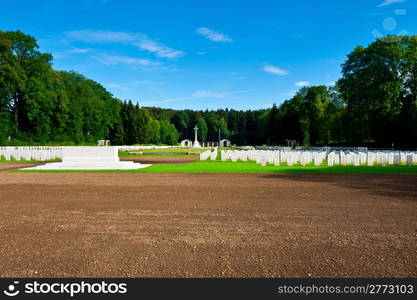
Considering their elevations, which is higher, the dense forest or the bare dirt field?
the dense forest

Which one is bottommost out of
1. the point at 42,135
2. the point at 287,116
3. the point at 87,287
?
the point at 87,287

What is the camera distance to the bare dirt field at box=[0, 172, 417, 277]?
11.0 feet

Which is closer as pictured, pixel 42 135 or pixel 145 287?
pixel 145 287

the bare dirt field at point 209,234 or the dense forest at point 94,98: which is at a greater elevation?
the dense forest at point 94,98

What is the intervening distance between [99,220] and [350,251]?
15.4 ft

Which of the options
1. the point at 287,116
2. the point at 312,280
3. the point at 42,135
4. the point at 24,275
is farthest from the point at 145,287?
the point at 287,116

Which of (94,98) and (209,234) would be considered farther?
(94,98)

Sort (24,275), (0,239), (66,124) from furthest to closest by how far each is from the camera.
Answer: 1. (66,124)
2. (0,239)
3. (24,275)

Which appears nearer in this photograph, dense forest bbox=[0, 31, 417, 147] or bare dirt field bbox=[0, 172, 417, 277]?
bare dirt field bbox=[0, 172, 417, 277]

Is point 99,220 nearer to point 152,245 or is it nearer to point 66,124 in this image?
point 152,245

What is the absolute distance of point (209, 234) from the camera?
4.60m

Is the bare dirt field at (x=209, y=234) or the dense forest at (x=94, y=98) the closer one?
the bare dirt field at (x=209, y=234)

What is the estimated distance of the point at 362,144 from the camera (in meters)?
38.0

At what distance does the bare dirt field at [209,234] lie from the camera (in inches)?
132
